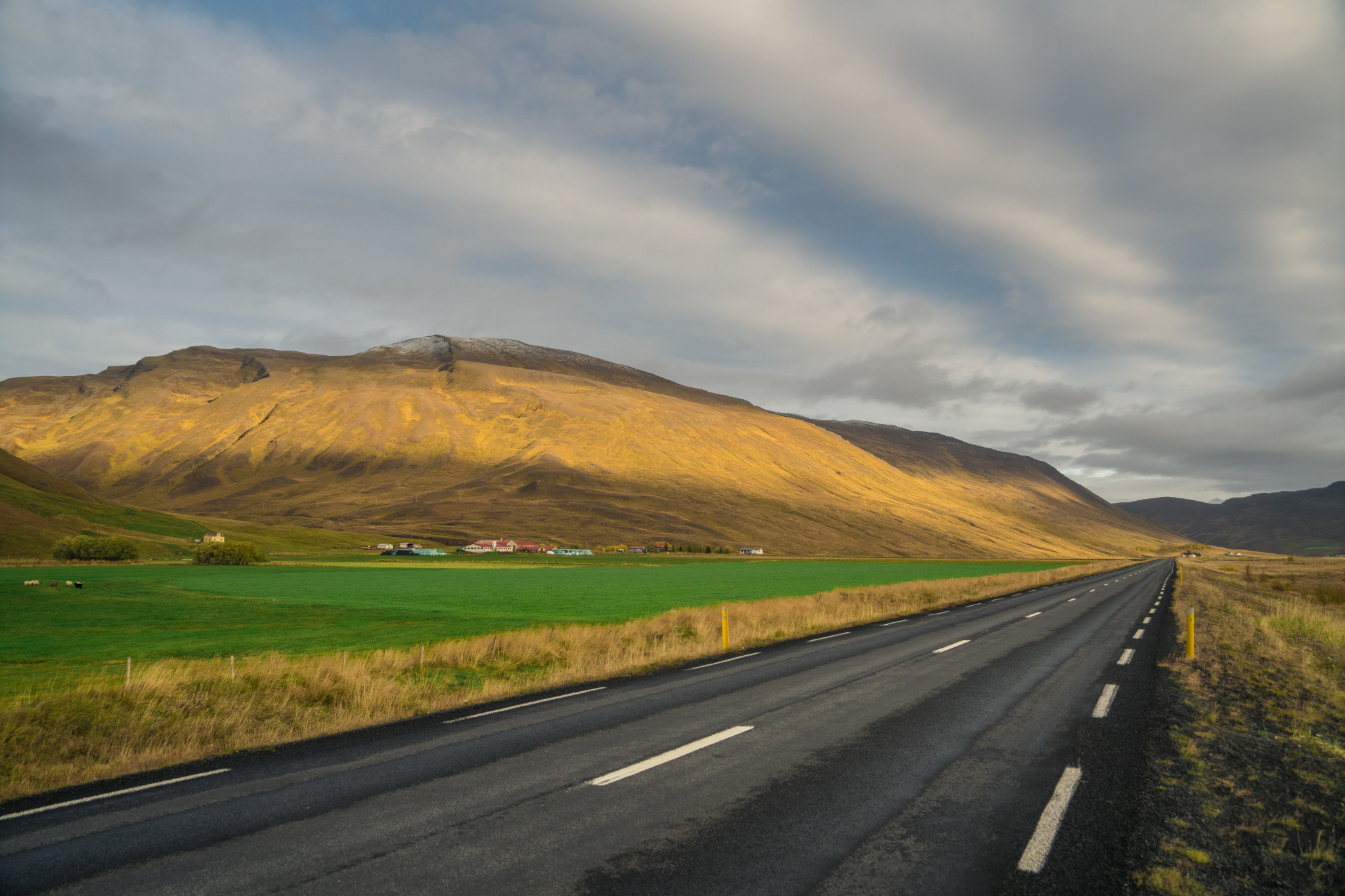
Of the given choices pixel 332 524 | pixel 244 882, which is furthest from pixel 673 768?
pixel 332 524

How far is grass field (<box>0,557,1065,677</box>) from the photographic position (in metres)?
21.8

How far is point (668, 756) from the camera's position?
27.1ft

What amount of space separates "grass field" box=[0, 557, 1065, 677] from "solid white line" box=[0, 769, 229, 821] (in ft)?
31.3

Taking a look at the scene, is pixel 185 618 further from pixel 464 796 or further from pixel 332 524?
pixel 332 524

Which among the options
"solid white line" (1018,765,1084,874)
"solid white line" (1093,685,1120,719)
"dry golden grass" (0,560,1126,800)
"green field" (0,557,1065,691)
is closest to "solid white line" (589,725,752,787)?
"solid white line" (1018,765,1084,874)

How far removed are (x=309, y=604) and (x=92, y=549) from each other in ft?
197

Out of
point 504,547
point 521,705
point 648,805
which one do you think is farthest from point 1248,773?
point 504,547

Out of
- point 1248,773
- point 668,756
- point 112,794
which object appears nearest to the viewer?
point 112,794

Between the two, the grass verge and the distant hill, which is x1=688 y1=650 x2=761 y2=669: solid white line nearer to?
the grass verge

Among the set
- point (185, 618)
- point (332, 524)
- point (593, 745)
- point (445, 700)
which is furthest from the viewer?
point (332, 524)

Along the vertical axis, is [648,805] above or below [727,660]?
above

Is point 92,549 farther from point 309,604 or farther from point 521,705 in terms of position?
point 521,705

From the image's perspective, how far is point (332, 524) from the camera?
542ft

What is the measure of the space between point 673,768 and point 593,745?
1.51 metres
